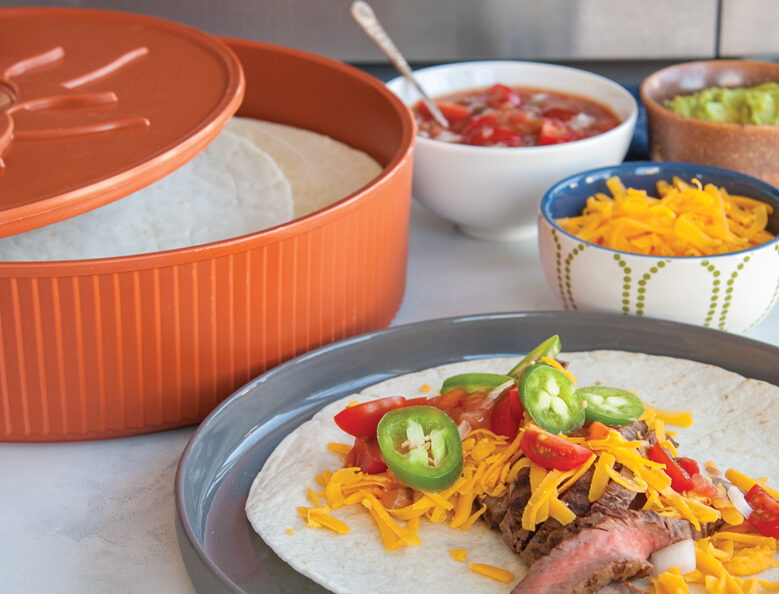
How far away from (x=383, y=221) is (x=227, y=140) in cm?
64

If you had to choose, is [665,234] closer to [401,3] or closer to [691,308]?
[691,308]

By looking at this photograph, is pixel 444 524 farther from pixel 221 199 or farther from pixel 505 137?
Answer: pixel 505 137

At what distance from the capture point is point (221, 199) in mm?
2289

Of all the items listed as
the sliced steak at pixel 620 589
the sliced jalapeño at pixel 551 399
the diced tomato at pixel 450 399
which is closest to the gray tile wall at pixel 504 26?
the diced tomato at pixel 450 399

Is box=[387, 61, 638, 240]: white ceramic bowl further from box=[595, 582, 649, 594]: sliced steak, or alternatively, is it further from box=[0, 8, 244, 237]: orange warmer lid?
box=[595, 582, 649, 594]: sliced steak

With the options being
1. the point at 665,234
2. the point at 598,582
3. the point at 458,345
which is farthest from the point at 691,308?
the point at 598,582

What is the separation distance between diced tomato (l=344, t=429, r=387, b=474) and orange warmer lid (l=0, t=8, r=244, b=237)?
590mm

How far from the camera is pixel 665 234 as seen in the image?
2139mm

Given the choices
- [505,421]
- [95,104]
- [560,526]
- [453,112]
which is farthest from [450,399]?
[453,112]

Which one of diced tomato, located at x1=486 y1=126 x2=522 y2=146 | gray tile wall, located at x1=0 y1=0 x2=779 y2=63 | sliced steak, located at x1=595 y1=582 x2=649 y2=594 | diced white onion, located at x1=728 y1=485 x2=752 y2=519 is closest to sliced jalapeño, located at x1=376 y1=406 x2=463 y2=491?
sliced steak, located at x1=595 y1=582 x2=649 y2=594

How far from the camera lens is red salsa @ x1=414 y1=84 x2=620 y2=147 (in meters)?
2.57

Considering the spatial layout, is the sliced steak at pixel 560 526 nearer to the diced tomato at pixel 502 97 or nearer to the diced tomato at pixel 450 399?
the diced tomato at pixel 450 399

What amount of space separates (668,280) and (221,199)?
100 cm

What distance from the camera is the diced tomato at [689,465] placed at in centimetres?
166
